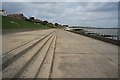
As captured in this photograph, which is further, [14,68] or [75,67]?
[75,67]

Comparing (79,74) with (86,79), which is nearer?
(86,79)

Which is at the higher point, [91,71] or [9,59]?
[9,59]

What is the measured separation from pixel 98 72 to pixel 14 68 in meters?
2.93

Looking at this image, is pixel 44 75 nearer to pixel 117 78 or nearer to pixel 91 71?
pixel 91 71

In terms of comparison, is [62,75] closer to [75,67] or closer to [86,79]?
[86,79]

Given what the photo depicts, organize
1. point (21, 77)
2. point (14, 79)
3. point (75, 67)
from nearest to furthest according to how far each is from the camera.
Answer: point (14, 79) → point (21, 77) → point (75, 67)

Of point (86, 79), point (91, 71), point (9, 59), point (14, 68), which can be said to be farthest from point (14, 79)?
point (91, 71)

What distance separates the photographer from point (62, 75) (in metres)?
6.54

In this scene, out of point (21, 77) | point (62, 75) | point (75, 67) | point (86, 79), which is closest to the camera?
point (21, 77)

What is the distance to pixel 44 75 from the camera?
634cm

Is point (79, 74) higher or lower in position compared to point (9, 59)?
lower

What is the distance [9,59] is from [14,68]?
756mm

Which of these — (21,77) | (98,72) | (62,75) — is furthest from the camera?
(98,72)

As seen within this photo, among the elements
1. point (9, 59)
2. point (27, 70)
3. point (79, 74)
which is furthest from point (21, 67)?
point (79, 74)
